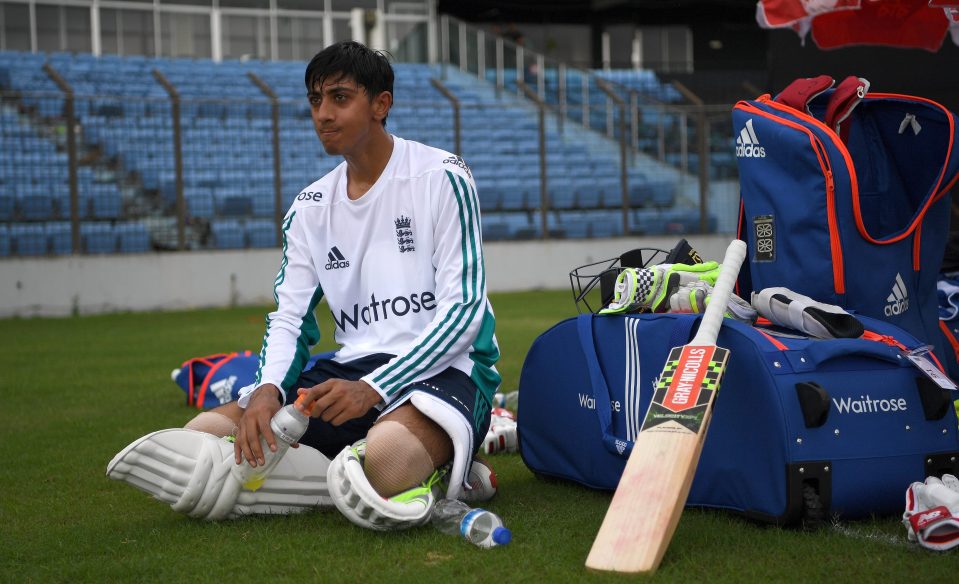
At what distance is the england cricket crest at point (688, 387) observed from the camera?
8.72 ft

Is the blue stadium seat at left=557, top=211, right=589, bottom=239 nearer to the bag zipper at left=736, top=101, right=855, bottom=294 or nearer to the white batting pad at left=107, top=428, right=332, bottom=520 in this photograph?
the bag zipper at left=736, top=101, right=855, bottom=294

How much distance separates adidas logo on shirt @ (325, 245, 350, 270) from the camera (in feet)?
10.8

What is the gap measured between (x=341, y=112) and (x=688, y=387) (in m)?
1.26

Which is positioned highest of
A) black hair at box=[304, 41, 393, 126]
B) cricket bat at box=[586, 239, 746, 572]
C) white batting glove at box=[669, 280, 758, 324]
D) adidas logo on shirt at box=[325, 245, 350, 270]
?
black hair at box=[304, 41, 393, 126]

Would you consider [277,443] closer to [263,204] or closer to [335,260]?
[335,260]

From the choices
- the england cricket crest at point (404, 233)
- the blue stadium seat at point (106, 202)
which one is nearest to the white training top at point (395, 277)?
the england cricket crest at point (404, 233)

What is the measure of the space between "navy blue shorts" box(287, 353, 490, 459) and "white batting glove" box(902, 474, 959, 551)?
1126mm

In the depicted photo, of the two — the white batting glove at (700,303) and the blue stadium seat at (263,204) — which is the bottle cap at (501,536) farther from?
the blue stadium seat at (263,204)

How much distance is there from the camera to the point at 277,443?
9.53ft

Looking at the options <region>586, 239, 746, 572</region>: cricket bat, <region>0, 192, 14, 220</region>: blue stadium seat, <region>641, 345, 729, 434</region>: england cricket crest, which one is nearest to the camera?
<region>586, 239, 746, 572</region>: cricket bat

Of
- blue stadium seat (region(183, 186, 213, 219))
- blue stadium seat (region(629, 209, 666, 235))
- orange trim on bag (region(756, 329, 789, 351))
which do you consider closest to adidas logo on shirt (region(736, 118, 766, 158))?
orange trim on bag (region(756, 329, 789, 351))

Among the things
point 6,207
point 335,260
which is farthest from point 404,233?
point 6,207

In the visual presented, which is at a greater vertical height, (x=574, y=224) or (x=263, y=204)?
(x=263, y=204)

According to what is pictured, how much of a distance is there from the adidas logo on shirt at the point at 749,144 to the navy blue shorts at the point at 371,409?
1.23 m
